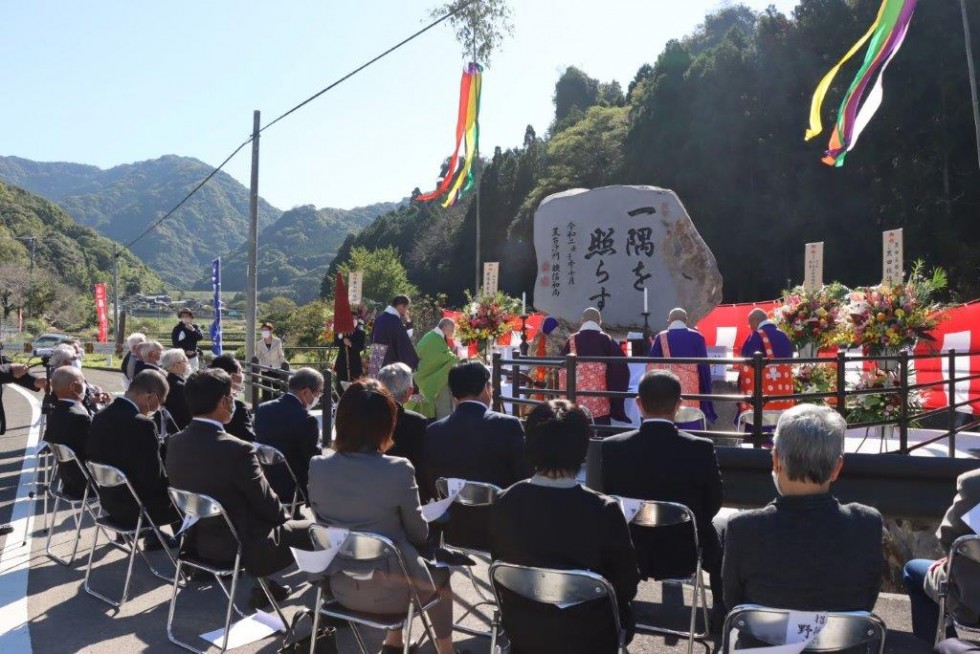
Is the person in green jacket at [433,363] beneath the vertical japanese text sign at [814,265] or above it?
beneath

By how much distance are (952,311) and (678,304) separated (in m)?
3.51

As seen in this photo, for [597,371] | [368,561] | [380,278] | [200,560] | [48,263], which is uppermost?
[48,263]

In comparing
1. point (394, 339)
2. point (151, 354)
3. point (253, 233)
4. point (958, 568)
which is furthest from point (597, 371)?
point (253, 233)

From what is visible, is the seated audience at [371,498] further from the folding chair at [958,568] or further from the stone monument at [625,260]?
the stone monument at [625,260]

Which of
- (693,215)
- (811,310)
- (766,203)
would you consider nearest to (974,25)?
(766,203)

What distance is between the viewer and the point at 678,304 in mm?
11992

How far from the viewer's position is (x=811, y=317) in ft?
30.0

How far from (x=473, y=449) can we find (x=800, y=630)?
202 cm

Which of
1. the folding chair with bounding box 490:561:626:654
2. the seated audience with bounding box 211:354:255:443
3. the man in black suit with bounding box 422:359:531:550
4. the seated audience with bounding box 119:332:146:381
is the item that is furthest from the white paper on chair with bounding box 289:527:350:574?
the seated audience with bounding box 119:332:146:381

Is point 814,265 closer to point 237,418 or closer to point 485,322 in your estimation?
point 485,322

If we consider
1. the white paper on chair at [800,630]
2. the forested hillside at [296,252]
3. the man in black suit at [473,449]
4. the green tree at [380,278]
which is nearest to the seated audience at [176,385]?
the man in black suit at [473,449]

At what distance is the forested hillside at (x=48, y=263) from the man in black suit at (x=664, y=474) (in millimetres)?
49875

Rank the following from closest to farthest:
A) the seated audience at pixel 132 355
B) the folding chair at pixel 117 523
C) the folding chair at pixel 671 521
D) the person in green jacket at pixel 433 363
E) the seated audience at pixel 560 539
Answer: the seated audience at pixel 560 539, the folding chair at pixel 671 521, the folding chair at pixel 117 523, the seated audience at pixel 132 355, the person in green jacket at pixel 433 363

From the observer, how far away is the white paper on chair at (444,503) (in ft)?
12.9
